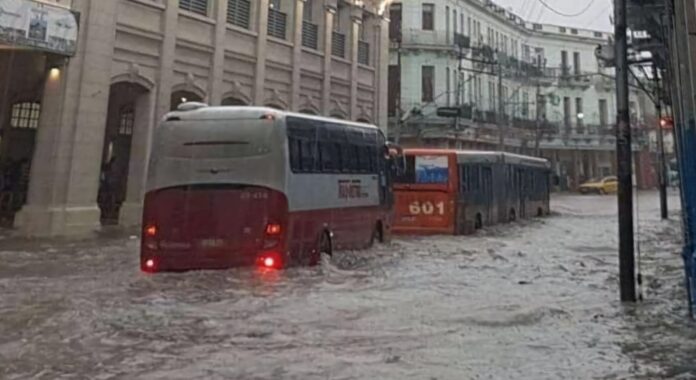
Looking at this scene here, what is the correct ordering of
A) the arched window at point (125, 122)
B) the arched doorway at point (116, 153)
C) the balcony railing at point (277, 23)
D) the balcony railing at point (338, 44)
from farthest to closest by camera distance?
the balcony railing at point (338, 44) < the balcony railing at point (277, 23) < the arched window at point (125, 122) < the arched doorway at point (116, 153)

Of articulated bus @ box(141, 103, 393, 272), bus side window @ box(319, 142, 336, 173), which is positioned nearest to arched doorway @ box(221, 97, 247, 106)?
bus side window @ box(319, 142, 336, 173)

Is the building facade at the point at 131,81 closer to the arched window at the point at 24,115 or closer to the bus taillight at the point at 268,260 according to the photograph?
the arched window at the point at 24,115

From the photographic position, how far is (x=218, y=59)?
23938 mm

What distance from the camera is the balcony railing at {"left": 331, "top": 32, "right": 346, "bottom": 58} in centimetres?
3137

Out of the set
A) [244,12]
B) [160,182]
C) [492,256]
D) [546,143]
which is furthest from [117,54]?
[546,143]

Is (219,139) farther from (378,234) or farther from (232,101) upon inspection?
(232,101)

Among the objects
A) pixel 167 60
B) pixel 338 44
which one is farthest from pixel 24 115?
pixel 338 44

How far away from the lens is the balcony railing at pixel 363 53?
111 ft

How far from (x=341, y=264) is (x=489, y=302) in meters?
4.40

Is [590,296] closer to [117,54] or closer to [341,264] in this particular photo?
[341,264]

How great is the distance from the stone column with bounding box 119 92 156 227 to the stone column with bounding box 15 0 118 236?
6.78ft

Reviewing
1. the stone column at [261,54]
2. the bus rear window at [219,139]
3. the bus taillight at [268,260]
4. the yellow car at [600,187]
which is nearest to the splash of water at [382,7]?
the stone column at [261,54]

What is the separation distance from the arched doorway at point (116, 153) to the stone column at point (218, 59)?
2700 millimetres

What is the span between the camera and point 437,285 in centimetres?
1195
